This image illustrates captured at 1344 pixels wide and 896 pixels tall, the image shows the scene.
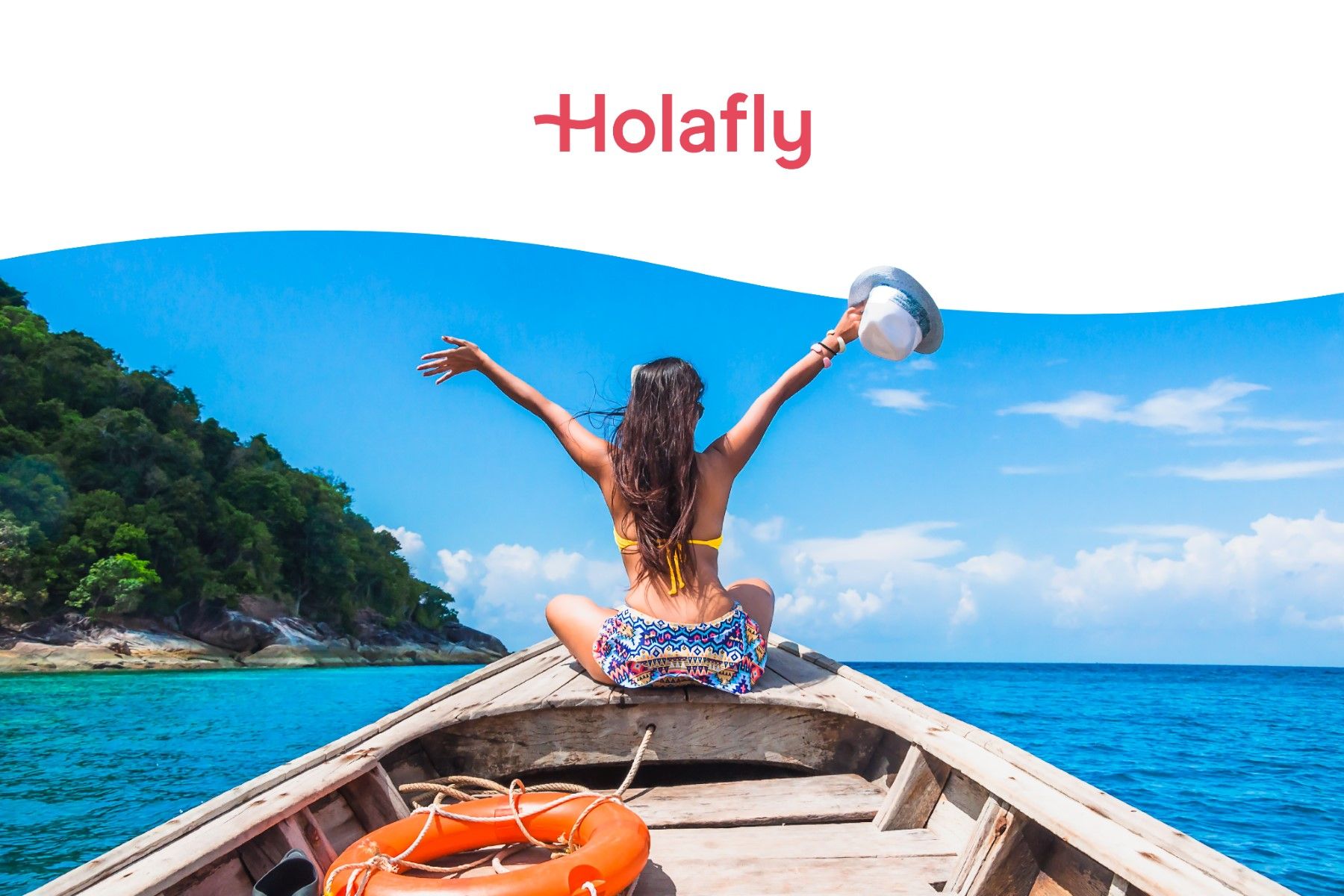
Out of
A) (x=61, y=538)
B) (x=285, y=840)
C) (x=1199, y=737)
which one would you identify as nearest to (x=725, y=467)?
(x=285, y=840)

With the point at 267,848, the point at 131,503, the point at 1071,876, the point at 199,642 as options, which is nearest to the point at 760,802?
the point at 1071,876

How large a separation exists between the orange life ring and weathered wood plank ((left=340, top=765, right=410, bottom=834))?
1.06 ft

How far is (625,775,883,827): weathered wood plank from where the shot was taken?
2748 mm

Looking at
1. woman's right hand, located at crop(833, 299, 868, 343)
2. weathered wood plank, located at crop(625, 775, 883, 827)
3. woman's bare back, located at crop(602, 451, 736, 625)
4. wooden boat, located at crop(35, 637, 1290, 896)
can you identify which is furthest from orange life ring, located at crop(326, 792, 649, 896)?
woman's right hand, located at crop(833, 299, 868, 343)

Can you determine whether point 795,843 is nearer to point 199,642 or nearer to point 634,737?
point 634,737

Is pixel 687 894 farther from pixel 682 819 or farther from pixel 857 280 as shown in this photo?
pixel 857 280

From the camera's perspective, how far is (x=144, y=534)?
3706 centimetres

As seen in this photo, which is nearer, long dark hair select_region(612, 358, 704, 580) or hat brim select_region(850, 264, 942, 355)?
long dark hair select_region(612, 358, 704, 580)

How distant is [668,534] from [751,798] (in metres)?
0.95

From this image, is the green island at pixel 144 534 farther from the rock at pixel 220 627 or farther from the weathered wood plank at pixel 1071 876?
the weathered wood plank at pixel 1071 876

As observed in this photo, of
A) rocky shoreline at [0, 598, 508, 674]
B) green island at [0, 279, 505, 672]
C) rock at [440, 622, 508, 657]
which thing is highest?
green island at [0, 279, 505, 672]

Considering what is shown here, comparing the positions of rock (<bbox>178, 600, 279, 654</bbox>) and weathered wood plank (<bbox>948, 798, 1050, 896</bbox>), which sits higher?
weathered wood plank (<bbox>948, 798, 1050, 896</bbox>)

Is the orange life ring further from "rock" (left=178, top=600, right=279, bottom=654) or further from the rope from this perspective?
"rock" (left=178, top=600, right=279, bottom=654)

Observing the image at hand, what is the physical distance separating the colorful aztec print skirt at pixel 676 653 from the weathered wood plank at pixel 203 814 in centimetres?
71
